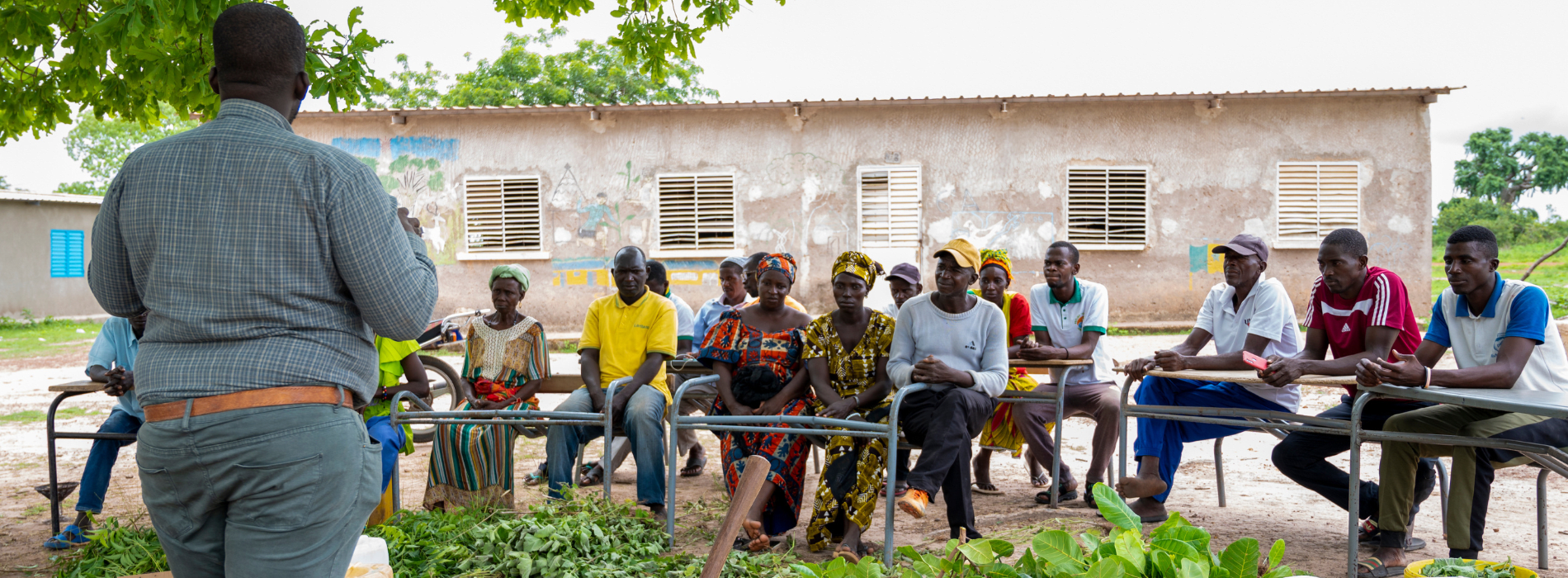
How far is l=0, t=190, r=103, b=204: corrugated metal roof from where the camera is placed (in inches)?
760

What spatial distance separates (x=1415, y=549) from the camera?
13.6ft

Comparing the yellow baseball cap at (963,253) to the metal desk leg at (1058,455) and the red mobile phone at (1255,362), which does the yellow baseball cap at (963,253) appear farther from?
the red mobile phone at (1255,362)

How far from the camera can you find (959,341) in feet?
15.0

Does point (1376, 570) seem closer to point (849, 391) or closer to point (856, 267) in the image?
point (849, 391)

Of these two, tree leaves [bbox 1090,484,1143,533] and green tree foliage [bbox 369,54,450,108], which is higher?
green tree foliage [bbox 369,54,450,108]

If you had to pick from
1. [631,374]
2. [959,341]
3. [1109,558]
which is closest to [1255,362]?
[959,341]

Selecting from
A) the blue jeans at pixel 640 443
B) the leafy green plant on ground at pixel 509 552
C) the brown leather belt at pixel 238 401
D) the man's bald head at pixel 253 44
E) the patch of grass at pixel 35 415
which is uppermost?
the man's bald head at pixel 253 44

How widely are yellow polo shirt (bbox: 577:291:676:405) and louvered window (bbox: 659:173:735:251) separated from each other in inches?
358

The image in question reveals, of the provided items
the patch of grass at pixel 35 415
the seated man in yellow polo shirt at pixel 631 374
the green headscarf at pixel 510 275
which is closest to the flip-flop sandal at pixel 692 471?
the seated man in yellow polo shirt at pixel 631 374

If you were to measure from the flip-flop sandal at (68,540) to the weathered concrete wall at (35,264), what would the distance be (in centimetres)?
1809

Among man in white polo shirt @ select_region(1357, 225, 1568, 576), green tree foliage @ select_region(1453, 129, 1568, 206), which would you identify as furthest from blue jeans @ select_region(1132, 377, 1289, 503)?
green tree foliage @ select_region(1453, 129, 1568, 206)

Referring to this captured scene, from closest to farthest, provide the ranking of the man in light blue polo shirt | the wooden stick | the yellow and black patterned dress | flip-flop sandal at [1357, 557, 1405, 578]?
the wooden stick, flip-flop sandal at [1357, 557, 1405, 578], the yellow and black patterned dress, the man in light blue polo shirt

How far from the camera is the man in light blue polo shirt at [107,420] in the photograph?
14.7 feet

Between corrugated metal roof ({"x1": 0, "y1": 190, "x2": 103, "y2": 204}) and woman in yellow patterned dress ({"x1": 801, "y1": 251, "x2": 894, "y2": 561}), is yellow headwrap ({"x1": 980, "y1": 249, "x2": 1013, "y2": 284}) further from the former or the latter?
corrugated metal roof ({"x1": 0, "y1": 190, "x2": 103, "y2": 204})
